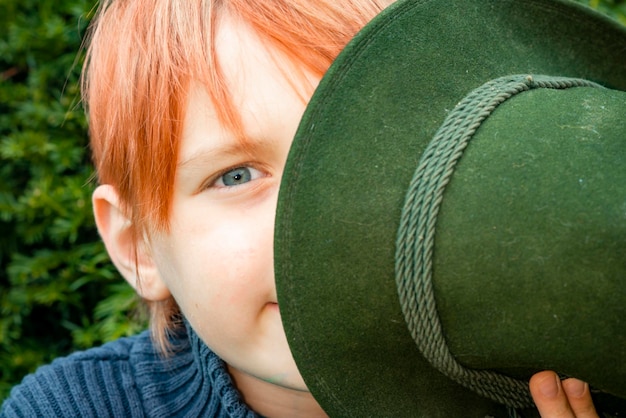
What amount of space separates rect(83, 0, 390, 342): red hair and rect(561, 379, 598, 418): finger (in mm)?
540

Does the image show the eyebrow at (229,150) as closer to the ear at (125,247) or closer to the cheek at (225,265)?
the cheek at (225,265)

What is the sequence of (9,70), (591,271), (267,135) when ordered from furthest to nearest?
(9,70) → (267,135) → (591,271)

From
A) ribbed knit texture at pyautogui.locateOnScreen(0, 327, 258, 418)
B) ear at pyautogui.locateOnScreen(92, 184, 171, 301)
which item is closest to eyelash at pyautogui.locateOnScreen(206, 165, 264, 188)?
ear at pyautogui.locateOnScreen(92, 184, 171, 301)

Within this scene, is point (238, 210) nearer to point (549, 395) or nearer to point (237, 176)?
point (237, 176)

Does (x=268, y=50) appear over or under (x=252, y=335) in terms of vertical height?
over

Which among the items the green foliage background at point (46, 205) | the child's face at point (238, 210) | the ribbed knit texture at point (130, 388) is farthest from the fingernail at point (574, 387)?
the green foliage background at point (46, 205)

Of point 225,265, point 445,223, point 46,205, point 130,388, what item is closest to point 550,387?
point 445,223

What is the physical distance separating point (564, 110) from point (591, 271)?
0.64 feet

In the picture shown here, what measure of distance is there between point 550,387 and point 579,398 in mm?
73

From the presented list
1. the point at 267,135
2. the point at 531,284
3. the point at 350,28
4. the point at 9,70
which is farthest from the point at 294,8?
the point at 9,70

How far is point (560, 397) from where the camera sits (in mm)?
1006

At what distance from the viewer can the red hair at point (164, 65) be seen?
47.2 inches

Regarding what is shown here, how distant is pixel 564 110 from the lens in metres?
0.93

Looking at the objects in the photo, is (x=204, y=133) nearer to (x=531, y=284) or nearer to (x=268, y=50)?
(x=268, y=50)
